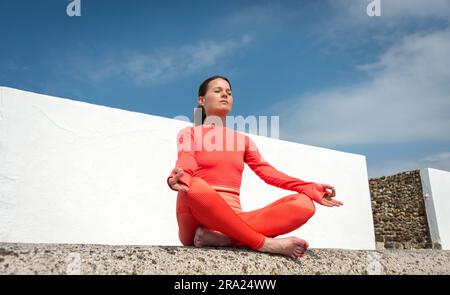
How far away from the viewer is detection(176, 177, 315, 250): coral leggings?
4.82ft

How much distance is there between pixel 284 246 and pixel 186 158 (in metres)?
0.53

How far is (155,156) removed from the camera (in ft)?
17.1

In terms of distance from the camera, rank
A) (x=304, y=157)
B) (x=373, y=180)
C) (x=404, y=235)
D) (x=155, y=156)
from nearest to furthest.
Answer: (x=155, y=156) → (x=304, y=157) → (x=404, y=235) → (x=373, y=180)

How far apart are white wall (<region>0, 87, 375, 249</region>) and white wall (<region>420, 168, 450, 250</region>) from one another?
497 cm

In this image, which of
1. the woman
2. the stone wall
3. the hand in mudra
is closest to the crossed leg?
the woman

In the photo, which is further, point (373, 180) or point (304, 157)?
point (373, 180)

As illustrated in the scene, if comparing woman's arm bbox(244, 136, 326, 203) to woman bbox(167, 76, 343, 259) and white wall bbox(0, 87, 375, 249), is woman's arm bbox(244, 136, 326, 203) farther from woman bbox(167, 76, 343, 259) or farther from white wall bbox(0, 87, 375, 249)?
white wall bbox(0, 87, 375, 249)

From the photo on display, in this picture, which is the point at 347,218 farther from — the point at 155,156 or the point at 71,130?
the point at 71,130

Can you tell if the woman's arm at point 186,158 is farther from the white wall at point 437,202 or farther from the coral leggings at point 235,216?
the white wall at point 437,202

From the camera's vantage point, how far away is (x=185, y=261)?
1311 millimetres

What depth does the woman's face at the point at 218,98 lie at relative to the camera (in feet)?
A: 6.21

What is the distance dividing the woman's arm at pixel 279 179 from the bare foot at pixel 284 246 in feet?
0.76

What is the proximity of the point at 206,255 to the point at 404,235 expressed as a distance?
361 inches

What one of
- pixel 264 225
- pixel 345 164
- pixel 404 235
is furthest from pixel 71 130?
pixel 404 235
